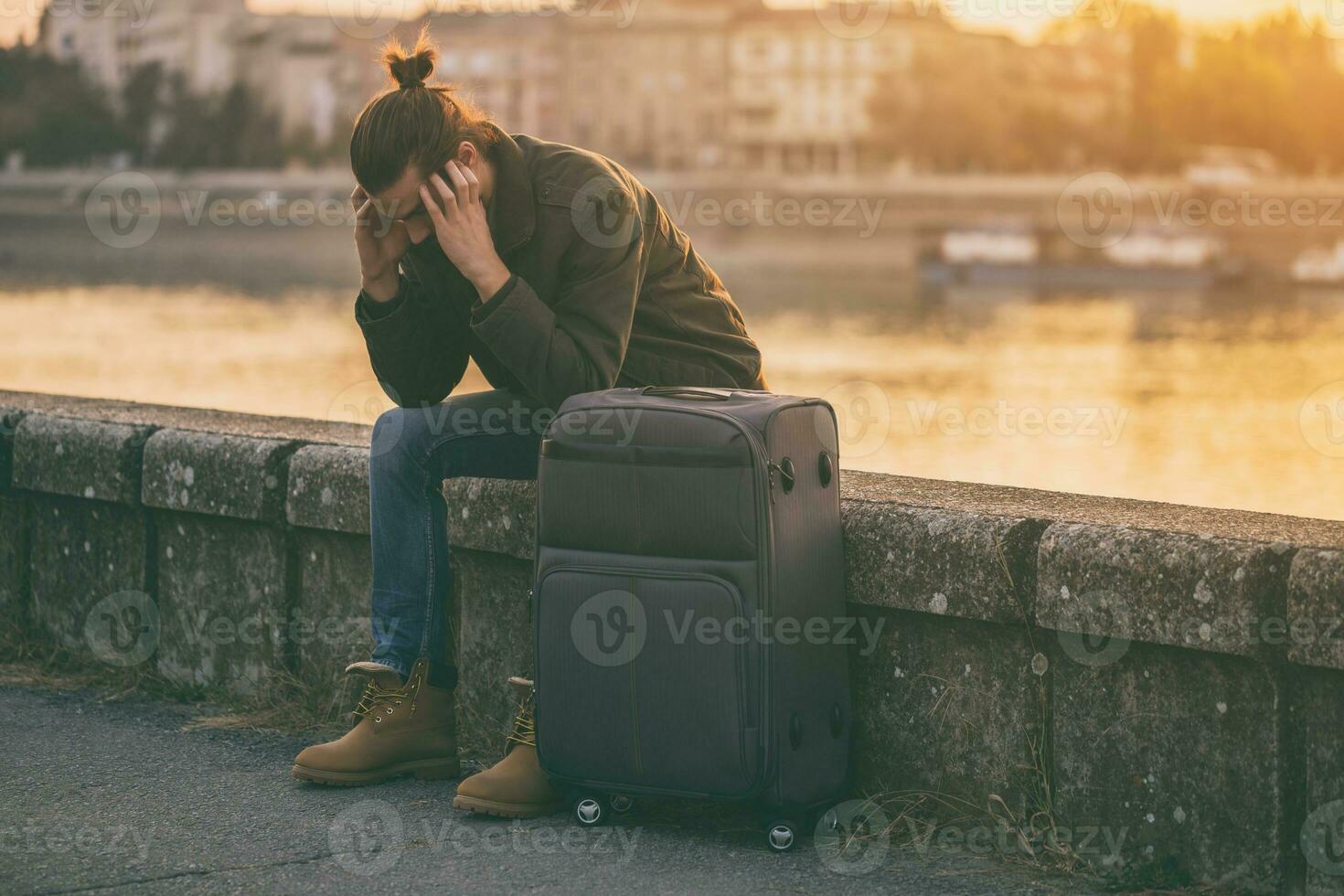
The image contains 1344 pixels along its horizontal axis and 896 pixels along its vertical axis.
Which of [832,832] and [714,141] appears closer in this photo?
[832,832]

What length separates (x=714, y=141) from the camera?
80438 mm

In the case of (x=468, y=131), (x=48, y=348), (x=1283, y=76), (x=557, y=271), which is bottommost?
(x=48, y=348)

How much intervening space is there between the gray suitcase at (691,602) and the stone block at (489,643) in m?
0.41

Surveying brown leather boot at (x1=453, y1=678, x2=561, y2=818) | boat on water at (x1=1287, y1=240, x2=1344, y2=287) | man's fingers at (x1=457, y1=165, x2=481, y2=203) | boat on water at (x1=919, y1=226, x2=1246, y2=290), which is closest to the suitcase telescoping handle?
man's fingers at (x1=457, y1=165, x2=481, y2=203)

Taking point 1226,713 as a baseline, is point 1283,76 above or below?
above

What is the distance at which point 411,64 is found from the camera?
2568mm

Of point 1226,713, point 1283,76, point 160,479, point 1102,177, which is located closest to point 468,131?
point 160,479

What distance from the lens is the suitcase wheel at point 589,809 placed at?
8.14 feet

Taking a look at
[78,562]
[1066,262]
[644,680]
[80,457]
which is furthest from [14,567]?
[1066,262]

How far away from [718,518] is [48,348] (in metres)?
31.1

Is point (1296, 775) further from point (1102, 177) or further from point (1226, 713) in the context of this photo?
point (1102, 177)

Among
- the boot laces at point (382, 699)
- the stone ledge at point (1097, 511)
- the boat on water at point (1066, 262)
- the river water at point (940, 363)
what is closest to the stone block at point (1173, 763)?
the stone ledge at point (1097, 511)

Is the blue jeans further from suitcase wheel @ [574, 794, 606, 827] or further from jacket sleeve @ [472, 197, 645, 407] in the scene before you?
suitcase wheel @ [574, 794, 606, 827]

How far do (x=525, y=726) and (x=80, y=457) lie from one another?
4.36 feet
